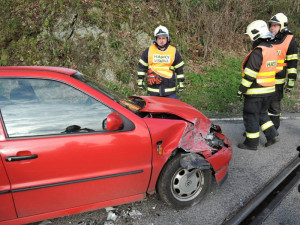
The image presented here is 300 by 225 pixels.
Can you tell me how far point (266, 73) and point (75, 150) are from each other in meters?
3.27

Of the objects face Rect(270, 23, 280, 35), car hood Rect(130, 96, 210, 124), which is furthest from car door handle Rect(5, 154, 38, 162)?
face Rect(270, 23, 280, 35)

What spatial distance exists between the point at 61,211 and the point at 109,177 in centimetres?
54

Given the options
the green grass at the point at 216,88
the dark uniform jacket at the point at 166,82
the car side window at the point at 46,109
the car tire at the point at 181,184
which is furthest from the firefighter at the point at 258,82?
the car side window at the point at 46,109

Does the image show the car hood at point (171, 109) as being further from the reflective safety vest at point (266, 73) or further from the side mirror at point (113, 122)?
the reflective safety vest at point (266, 73)

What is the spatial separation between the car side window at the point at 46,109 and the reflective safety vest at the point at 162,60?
7.78ft

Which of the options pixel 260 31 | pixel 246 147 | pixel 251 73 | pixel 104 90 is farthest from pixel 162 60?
pixel 246 147

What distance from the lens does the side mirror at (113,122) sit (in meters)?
2.26

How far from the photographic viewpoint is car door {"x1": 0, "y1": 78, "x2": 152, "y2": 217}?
2.12 metres

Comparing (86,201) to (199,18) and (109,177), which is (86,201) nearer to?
(109,177)

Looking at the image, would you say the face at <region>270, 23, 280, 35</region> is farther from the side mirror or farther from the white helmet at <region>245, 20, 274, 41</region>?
the side mirror

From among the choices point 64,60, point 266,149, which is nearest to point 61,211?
point 266,149

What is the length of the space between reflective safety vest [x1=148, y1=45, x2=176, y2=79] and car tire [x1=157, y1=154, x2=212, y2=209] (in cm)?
226

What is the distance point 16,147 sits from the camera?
6.77ft

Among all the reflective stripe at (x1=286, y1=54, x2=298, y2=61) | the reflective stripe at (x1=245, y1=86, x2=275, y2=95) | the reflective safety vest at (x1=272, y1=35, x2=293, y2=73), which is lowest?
the reflective stripe at (x1=245, y1=86, x2=275, y2=95)
